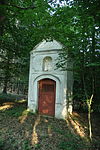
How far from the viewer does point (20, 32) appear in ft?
36.6

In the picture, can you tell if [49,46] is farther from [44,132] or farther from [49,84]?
[44,132]

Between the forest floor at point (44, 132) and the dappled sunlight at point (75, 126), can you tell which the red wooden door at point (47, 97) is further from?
the dappled sunlight at point (75, 126)

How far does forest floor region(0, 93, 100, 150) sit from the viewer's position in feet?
18.9

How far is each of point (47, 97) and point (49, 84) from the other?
0.83 m

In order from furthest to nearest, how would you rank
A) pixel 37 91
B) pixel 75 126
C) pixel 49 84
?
1. pixel 37 91
2. pixel 49 84
3. pixel 75 126

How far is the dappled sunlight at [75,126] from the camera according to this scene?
686 cm

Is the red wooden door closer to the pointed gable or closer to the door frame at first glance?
the door frame

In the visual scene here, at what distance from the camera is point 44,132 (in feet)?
22.0

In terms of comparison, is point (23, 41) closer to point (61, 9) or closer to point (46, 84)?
point (46, 84)

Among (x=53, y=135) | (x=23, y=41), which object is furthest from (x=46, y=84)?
(x=23, y=41)

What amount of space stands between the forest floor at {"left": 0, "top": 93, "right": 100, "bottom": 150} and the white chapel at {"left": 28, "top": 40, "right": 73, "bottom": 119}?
59 centimetres

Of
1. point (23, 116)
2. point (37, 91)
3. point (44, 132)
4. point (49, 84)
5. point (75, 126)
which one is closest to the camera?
point (44, 132)

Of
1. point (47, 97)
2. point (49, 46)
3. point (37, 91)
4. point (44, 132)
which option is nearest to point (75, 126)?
point (44, 132)

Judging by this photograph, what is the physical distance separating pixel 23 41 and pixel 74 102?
601 centimetres
